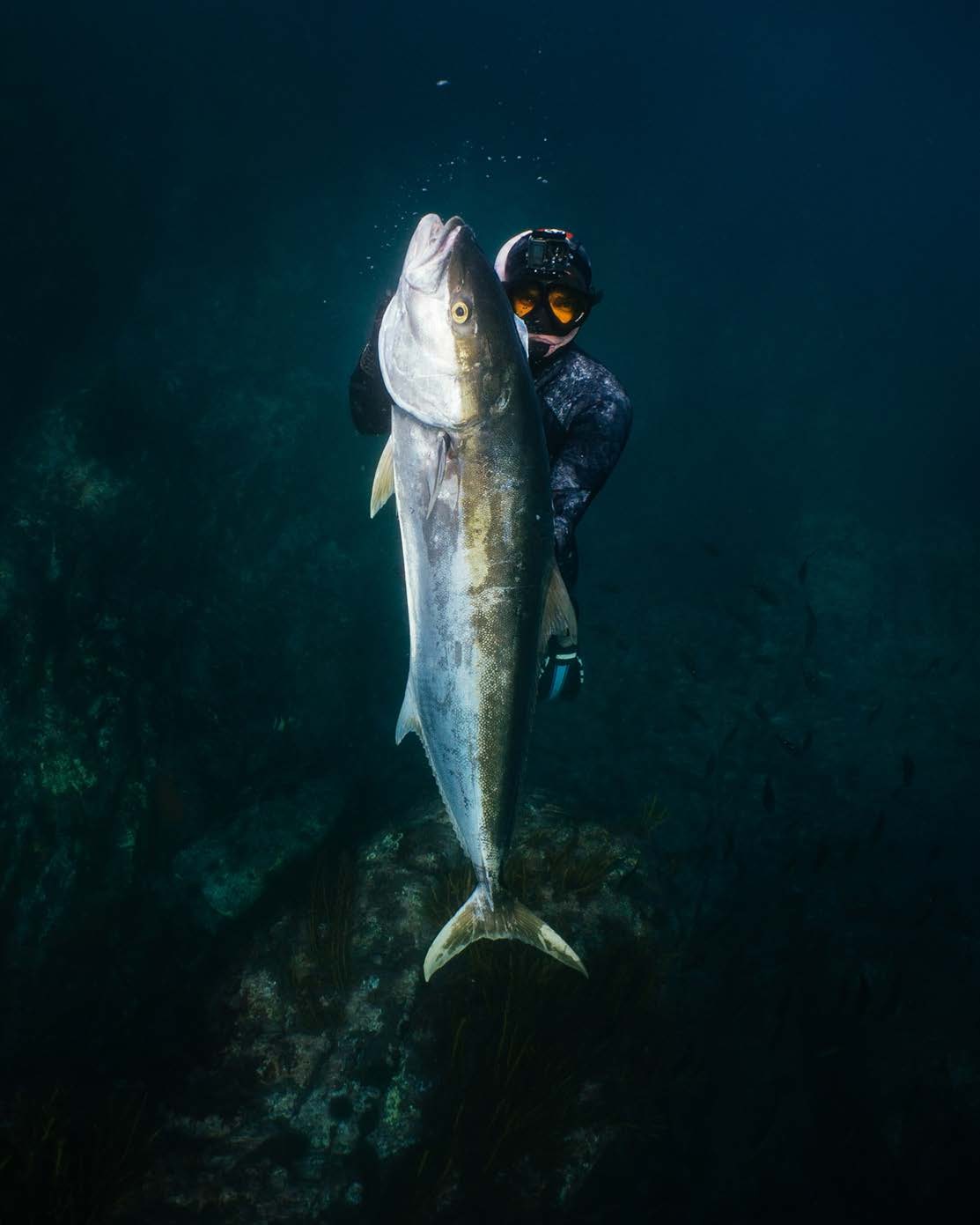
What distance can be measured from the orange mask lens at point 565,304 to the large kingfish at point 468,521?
1.09m

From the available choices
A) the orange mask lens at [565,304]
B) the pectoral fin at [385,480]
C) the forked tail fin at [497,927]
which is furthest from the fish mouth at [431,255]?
the forked tail fin at [497,927]

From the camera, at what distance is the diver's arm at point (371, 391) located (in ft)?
7.98

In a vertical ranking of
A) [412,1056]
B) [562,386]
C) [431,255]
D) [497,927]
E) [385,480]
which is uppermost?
[562,386]

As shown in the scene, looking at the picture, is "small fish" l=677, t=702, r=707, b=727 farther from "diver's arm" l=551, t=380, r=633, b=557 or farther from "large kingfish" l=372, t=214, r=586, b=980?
"large kingfish" l=372, t=214, r=586, b=980

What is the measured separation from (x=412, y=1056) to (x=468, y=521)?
388 cm

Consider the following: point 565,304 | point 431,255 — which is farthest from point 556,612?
point 565,304

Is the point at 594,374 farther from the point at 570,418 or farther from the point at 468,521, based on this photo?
the point at 468,521

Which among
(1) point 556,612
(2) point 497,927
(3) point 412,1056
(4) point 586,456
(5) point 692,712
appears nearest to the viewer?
(1) point 556,612

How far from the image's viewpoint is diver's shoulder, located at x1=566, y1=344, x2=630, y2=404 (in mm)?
2824

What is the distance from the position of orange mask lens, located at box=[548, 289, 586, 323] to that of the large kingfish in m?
1.09

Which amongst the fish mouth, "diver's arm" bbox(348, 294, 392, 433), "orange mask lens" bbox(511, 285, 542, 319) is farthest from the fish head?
"orange mask lens" bbox(511, 285, 542, 319)

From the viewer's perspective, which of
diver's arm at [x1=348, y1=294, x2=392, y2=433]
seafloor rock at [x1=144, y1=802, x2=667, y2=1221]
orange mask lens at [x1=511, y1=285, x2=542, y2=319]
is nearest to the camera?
diver's arm at [x1=348, y1=294, x2=392, y2=433]

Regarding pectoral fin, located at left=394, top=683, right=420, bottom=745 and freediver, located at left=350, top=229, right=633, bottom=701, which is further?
freediver, located at left=350, top=229, right=633, bottom=701

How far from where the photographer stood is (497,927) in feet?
7.43
